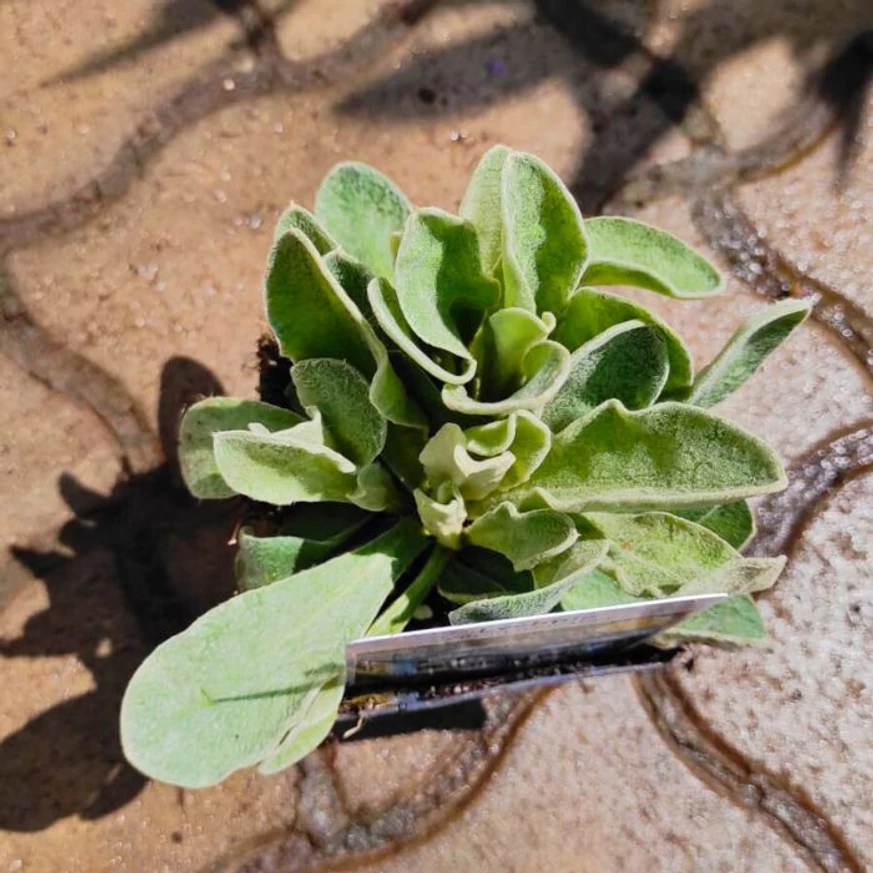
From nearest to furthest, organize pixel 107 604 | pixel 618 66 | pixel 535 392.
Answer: pixel 535 392 → pixel 107 604 → pixel 618 66

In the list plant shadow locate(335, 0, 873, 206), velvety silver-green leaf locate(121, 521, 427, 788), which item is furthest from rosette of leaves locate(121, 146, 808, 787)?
plant shadow locate(335, 0, 873, 206)

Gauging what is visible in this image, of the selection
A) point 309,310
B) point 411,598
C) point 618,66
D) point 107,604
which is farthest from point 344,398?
point 618,66

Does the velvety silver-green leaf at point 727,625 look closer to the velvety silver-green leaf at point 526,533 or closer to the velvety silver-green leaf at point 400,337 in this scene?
the velvety silver-green leaf at point 526,533

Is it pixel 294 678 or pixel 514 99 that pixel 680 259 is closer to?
pixel 294 678

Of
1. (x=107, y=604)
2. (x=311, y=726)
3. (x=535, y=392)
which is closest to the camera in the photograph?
(x=535, y=392)

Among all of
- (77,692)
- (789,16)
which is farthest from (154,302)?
(789,16)

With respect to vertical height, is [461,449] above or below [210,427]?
above

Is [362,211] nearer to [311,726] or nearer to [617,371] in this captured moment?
[617,371]
